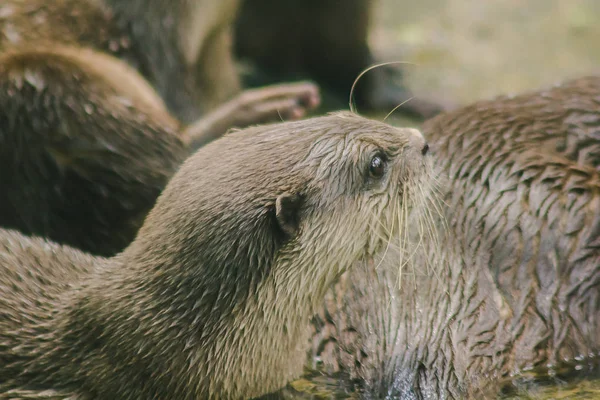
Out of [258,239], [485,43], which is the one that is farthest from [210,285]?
[485,43]

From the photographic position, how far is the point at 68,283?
2760 millimetres

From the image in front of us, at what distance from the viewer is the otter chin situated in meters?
2.54

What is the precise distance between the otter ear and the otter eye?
0.27 m

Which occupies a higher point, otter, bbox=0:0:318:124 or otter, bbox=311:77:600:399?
otter, bbox=0:0:318:124

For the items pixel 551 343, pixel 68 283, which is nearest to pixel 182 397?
pixel 68 283

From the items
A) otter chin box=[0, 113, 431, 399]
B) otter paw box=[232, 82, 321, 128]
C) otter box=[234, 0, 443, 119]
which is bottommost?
otter chin box=[0, 113, 431, 399]

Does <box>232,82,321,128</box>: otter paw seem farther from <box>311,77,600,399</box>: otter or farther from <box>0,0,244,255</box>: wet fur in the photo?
<box>311,77,600,399</box>: otter

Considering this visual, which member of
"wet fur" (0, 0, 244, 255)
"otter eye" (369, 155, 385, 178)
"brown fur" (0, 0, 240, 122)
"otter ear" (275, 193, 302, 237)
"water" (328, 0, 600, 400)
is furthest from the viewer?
"water" (328, 0, 600, 400)

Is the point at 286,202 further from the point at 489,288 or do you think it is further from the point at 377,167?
the point at 489,288

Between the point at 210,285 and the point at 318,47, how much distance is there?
11.3 feet

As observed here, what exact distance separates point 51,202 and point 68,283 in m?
0.75

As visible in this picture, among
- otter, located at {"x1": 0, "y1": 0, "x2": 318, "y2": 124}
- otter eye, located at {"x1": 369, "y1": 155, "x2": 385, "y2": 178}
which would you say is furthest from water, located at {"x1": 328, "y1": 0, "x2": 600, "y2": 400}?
otter eye, located at {"x1": 369, "y1": 155, "x2": 385, "y2": 178}

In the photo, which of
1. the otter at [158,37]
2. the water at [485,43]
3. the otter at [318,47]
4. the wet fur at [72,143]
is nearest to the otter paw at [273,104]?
the otter at [158,37]

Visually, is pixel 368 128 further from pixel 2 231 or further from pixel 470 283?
pixel 2 231
